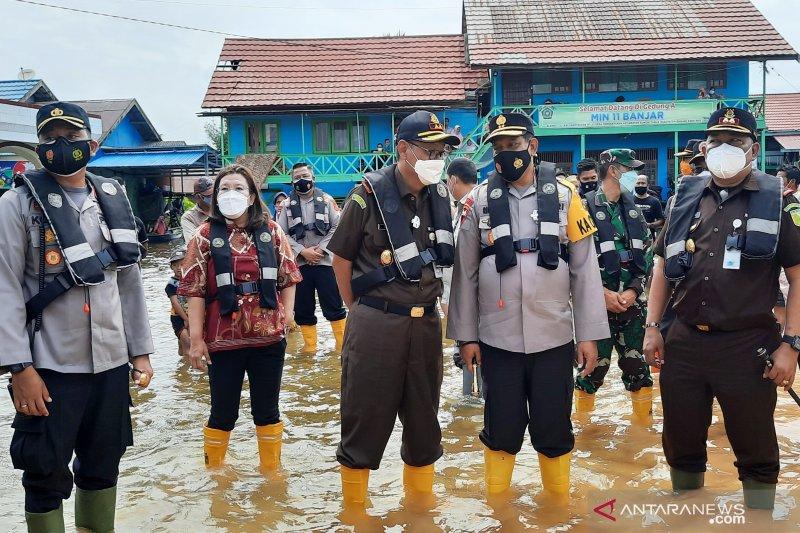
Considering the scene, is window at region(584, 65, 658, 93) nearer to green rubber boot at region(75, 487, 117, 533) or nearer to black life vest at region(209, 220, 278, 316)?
black life vest at region(209, 220, 278, 316)

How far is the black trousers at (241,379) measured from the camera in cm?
506

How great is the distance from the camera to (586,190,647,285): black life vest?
6.00 m

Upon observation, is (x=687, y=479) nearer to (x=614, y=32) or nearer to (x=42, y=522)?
(x=42, y=522)

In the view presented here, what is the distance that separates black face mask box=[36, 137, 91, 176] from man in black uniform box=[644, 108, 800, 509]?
3.23m

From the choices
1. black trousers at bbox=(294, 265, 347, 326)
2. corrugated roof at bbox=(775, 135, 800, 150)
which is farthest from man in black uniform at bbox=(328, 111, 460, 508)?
corrugated roof at bbox=(775, 135, 800, 150)

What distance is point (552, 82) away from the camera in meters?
28.4

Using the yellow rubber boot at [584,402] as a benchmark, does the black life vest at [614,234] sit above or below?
above

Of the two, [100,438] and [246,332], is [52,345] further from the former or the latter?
[246,332]

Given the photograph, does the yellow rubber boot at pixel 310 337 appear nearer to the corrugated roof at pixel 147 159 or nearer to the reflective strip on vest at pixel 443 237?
the reflective strip on vest at pixel 443 237

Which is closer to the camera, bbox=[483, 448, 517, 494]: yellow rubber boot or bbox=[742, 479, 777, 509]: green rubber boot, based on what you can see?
bbox=[742, 479, 777, 509]: green rubber boot

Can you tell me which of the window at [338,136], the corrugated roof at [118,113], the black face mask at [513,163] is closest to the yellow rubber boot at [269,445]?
the black face mask at [513,163]

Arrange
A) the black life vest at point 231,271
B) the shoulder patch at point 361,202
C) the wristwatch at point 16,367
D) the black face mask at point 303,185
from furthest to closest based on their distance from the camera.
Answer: the black face mask at point 303,185
the black life vest at point 231,271
the shoulder patch at point 361,202
the wristwatch at point 16,367

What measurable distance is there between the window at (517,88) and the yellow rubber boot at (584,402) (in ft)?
75.7

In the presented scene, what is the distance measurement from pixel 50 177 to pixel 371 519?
2.63 metres
